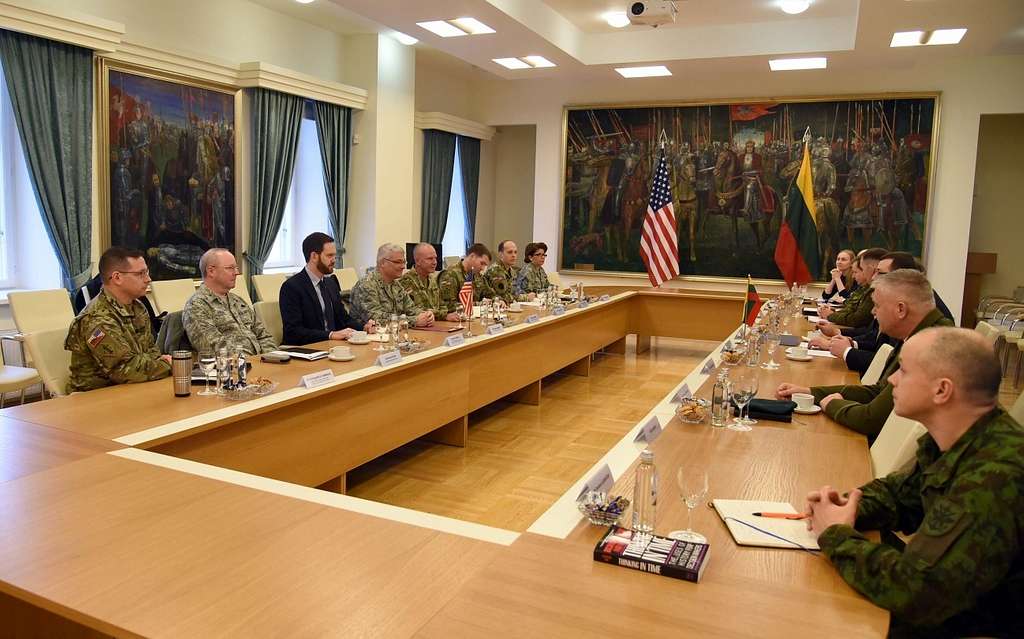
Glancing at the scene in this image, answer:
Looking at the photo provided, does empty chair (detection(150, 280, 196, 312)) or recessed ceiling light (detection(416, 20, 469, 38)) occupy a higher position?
recessed ceiling light (detection(416, 20, 469, 38))

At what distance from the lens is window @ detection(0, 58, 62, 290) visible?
6.07 metres

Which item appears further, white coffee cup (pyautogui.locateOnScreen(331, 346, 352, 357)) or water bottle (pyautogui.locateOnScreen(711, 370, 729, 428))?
white coffee cup (pyautogui.locateOnScreen(331, 346, 352, 357))

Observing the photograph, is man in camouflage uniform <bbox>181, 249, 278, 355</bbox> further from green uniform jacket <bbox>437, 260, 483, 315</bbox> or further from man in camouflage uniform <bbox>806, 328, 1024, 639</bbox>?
man in camouflage uniform <bbox>806, 328, 1024, 639</bbox>

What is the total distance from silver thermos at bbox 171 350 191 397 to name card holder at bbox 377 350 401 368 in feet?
3.27

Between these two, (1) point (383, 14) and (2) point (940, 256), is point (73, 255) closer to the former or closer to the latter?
(1) point (383, 14)

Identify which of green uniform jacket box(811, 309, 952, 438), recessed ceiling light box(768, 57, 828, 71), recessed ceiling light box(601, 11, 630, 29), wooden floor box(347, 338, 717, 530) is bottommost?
wooden floor box(347, 338, 717, 530)

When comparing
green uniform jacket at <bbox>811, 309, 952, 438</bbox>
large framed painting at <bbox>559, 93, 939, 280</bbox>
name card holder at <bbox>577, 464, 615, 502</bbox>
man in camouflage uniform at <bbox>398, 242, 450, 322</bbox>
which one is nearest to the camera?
name card holder at <bbox>577, 464, 615, 502</bbox>

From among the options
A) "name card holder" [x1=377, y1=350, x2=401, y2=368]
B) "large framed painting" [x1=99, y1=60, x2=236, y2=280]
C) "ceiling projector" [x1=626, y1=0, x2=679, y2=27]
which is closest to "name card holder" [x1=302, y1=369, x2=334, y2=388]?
"name card holder" [x1=377, y1=350, x2=401, y2=368]

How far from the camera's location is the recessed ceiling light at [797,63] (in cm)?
895

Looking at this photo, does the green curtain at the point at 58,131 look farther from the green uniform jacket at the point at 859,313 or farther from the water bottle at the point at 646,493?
the green uniform jacket at the point at 859,313

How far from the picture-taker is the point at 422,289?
5.99 m

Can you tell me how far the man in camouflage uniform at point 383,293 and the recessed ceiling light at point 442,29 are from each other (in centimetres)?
307

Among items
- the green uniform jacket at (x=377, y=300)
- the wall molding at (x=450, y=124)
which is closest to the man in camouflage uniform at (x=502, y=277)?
the green uniform jacket at (x=377, y=300)

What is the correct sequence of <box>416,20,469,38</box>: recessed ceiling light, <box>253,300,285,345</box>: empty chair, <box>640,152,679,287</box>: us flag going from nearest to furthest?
<box>253,300,285,345</box>: empty chair, <box>416,20,469,38</box>: recessed ceiling light, <box>640,152,679,287</box>: us flag
